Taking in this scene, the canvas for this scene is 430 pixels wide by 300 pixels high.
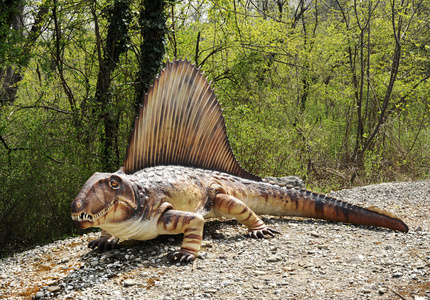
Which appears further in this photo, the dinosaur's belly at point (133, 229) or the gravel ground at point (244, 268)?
the dinosaur's belly at point (133, 229)

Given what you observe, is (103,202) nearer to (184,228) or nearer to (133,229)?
(133,229)

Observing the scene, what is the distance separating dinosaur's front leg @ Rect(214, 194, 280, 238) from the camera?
486 centimetres

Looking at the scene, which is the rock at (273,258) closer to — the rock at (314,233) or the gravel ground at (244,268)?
the gravel ground at (244,268)

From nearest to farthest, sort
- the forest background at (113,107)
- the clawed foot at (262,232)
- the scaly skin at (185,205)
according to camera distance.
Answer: the scaly skin at (185,205), the clawed foot at (262,232), the forest background at (113,107)

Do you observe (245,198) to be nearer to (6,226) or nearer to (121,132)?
(121,132)

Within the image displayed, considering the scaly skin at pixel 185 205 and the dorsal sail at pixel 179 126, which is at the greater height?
the dorsal sail at pixel 179 126

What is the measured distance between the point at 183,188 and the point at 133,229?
0.78m

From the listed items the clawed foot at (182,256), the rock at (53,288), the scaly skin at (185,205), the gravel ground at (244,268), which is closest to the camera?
the gravel ground at (244,268)

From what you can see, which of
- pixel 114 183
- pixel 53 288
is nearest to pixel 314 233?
pixel 114 183

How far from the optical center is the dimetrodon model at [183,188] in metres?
3.82

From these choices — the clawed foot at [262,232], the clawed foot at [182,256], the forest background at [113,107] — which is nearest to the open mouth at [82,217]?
the clawed foot at [182,256]

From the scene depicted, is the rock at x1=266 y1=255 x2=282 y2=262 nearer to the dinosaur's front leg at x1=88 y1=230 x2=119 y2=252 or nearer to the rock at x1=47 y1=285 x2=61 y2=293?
the dinosaur's front leg at x1=88 y1=230 x2=119 y2=252

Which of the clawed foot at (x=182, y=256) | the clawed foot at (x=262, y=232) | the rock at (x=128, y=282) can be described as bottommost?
the rock at (x=128, y=282)

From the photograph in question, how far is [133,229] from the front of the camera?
3986mm
